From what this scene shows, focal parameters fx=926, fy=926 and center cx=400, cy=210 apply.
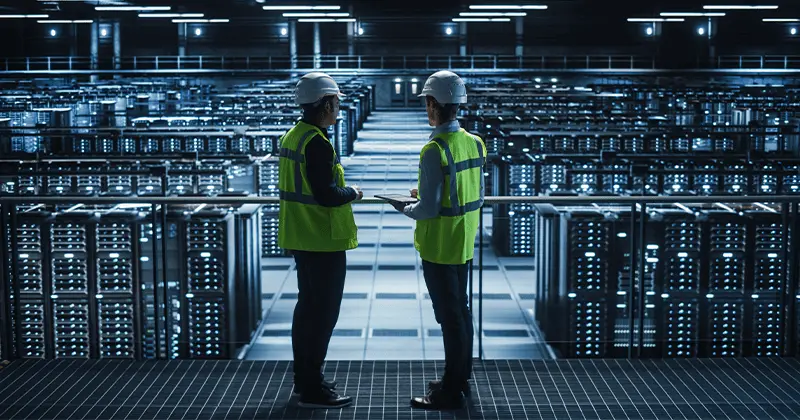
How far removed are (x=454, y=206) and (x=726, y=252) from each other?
740cm

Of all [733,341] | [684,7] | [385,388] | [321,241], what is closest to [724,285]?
[733,341]

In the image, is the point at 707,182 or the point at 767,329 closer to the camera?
the point at 767,329

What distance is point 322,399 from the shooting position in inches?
160

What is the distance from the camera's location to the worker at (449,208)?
3670 millimetres

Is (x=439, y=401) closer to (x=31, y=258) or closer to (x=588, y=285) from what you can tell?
(x=588, y=285)

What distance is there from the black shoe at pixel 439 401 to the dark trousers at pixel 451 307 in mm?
92

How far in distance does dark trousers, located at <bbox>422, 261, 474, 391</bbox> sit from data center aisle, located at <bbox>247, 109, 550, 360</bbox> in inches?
130

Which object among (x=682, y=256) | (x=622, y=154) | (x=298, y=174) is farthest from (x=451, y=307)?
(x=622, y=154)

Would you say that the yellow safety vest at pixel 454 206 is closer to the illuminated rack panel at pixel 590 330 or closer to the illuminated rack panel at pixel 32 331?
the illuminated rack panel at pixel 32 331

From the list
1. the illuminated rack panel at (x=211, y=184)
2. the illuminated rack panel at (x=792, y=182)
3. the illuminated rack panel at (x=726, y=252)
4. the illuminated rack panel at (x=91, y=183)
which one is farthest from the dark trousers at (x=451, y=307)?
the illuminated rack panel at (x=792, y=182)

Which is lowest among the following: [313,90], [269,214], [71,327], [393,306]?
[71,327]

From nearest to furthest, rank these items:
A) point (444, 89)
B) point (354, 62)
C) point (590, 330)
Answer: point (444, 89)
point (590, 330)
point (354, 62)

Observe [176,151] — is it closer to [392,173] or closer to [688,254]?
[392,173]

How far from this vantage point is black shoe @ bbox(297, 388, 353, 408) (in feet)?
13.3
